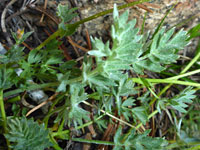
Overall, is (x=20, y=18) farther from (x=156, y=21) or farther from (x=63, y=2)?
(x=156, y=21)

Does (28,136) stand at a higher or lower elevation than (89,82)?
lower

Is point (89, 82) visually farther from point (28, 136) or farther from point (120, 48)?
point (28, 136)

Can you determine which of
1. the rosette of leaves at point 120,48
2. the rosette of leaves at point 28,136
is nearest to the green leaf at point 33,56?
the rosette of leaves at point 28,136

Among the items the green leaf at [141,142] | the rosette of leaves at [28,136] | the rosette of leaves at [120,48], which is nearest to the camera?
the rosette of leaves at [120,48]

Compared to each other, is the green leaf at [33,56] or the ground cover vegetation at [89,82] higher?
the green leaf at [33,56]

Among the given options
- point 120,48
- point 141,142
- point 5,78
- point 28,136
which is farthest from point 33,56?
point 141,142

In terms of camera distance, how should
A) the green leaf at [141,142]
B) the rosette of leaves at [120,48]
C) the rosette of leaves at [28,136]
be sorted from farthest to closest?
1. the green leaf at [141,142]
2. the rosette of leaves at [28,136]
3. the rosette of leaves at [120,48]

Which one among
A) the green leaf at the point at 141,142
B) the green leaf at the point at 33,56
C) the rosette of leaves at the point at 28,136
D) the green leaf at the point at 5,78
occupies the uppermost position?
the green leaf at the point at 33,56

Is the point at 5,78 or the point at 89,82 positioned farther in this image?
the point at 5,78

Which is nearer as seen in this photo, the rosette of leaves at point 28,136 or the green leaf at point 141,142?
the rosette of leaves at point 28,136

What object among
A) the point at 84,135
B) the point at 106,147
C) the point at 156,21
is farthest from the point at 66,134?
the point at 156,21

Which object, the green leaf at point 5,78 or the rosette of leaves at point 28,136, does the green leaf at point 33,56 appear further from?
the rosette of leaves at point 28,136
